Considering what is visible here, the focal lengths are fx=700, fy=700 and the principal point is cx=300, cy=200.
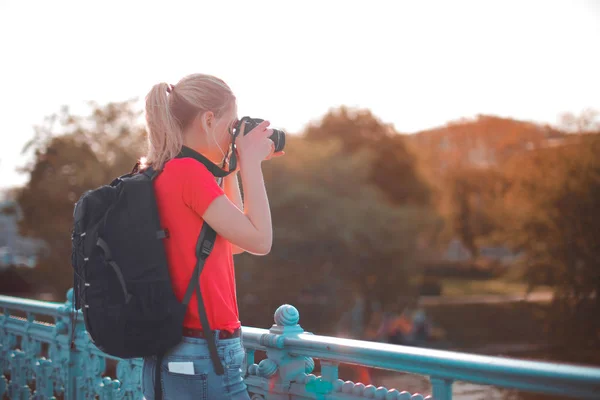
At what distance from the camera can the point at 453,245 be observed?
80.7 meters

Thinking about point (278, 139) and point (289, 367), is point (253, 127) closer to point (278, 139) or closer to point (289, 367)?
point (278, 139)

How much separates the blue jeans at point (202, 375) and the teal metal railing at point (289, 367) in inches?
19.3

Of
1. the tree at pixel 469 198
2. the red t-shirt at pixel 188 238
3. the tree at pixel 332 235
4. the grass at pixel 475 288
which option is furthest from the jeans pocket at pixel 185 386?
the tree at pixel 469 198

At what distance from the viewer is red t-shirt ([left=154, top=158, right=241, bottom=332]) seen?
221cm

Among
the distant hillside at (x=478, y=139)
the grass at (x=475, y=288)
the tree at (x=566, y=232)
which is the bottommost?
the grass at (x=475, y=288)

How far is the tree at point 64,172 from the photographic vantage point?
1245 inches

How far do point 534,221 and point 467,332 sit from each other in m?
10.1

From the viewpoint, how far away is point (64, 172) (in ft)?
105

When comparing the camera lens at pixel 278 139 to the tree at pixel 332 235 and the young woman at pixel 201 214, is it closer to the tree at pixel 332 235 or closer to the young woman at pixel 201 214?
the young woman at pixel 201 214

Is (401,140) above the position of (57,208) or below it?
above

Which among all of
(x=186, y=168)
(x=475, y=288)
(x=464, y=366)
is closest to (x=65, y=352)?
(x=186, y=168)

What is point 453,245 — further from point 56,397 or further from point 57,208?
point 56,397

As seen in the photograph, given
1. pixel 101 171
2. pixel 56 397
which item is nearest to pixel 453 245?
pixel 101 171

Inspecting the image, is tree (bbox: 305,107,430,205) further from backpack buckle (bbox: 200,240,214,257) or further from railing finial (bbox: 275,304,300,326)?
backpack buckle (bbox: 200,240,214,257)
